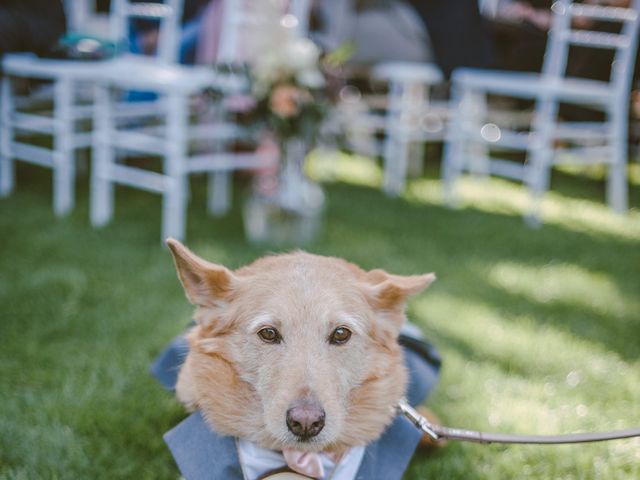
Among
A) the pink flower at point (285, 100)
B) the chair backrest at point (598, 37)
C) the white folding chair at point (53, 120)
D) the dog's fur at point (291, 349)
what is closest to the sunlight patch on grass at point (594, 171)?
the chair backrest at point (598, 37)

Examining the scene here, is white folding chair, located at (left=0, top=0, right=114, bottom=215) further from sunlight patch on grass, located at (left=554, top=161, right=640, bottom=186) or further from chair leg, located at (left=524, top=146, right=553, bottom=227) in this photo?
sunlight patch on grass, located at (left=554, top=161, right=640, bottom=186)

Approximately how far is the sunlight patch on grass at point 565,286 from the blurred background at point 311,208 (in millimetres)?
18

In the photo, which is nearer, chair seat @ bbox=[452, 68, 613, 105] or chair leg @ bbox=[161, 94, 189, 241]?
chair leg @ bbox=[161, 94, 189, 241]

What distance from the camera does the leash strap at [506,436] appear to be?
5.64 ft

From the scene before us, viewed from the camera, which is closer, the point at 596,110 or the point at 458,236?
the point at 458,236

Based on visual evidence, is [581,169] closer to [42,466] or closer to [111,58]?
[111,58]

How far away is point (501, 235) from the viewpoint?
5020 mm

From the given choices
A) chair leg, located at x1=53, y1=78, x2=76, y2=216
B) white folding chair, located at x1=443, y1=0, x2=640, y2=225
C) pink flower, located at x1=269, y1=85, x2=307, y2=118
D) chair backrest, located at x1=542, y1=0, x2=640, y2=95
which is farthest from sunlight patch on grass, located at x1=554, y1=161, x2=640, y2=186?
chair leg, located at x1=53, y1=78, x2=76, y2=216

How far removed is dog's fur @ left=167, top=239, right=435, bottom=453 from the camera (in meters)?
1.76

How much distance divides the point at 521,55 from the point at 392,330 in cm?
510

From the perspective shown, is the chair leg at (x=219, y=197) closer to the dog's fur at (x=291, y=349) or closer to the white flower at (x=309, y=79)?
the white flower at (x=309, y=79)

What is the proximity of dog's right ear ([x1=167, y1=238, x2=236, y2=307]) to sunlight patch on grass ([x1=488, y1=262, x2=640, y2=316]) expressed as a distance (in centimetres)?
253

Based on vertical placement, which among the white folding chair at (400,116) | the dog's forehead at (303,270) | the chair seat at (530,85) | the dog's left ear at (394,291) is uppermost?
the chair seat at (530,85)

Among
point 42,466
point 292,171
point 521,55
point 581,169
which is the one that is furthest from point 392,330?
point 581,169
